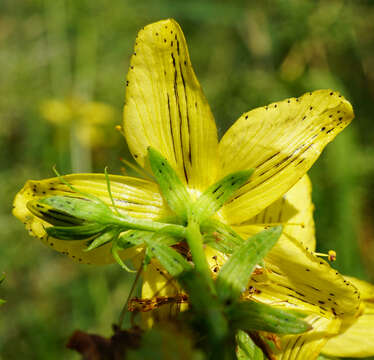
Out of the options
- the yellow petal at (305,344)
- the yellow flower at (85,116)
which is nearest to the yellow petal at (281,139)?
the yellow petal at (305,344)

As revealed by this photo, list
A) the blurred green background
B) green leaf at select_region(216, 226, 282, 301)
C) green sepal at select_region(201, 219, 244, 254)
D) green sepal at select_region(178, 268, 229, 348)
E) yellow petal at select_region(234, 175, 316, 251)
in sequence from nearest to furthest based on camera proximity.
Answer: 1. green sepal at select_region(178, 268, 229, 348)
2. green leaf at select_region(216, 226, 282, 301)
3. green sepal at select_region(201, 219, 244, 254)
4. yellow petal at select_region(234, 175, 316, 251)
5. the blurred green background

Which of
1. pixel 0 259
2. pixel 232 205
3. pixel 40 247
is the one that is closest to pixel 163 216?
pixel 232 205

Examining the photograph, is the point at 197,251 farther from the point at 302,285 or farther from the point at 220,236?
the point at 302,285

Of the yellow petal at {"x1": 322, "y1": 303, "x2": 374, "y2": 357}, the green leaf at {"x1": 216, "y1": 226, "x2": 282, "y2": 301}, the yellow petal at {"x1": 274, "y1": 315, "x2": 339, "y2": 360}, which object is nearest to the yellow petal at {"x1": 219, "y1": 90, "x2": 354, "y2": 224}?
the green leaf at {"x1": 216, "y1": 226, "x2": 282, "y2": 301}

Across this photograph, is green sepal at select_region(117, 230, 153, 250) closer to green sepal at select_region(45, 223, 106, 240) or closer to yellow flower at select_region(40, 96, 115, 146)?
green sepal at select_region(45, 223, 106, 240)

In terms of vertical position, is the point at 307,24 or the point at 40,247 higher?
the point at 307,24

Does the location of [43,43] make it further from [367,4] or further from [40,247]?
[367,4]

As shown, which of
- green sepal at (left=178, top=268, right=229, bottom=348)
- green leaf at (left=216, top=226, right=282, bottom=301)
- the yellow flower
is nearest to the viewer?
green sepal at (left=178, top=268, right=229, bottom=348)
